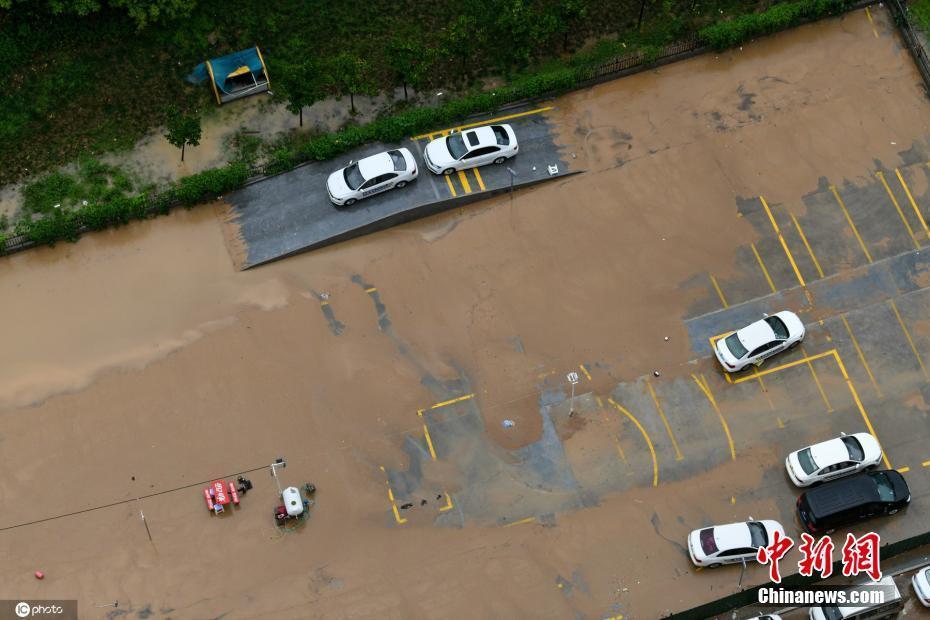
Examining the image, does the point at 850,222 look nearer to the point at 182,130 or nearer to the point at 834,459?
the point at 834,459

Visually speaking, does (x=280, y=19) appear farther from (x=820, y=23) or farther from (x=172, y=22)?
(x=820, y=23)

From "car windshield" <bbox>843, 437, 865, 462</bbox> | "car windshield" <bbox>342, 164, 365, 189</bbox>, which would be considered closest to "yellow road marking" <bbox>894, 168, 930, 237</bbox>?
"car windshield" <bbox>843, 437, 865, 462</bbox>

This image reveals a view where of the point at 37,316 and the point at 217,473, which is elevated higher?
the point at 37,316

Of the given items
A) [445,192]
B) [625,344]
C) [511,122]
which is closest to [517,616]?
[625,344]

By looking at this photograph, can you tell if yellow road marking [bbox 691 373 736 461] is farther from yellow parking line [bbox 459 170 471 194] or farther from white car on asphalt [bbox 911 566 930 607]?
yellow parking line [bbox 459 170 471 194]

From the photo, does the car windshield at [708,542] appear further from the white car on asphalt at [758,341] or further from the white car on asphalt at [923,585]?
the white car on asphalt at [923,585]
